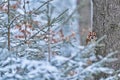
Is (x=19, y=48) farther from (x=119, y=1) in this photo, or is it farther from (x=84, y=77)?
(x=119, y=1)

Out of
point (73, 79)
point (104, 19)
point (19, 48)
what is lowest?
point (73, 79)

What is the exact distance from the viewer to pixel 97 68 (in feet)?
9.75

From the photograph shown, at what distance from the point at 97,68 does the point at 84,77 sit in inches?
4.9

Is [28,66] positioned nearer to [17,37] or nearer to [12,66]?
[12,66]

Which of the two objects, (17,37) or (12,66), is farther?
(17,37)

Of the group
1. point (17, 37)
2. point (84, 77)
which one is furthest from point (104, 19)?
point (84, 77)

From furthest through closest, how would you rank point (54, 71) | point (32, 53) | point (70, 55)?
point (32, 53) → point (70, 55) → point (54, 71)

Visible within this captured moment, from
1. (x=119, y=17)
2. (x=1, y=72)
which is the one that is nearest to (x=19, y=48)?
(x=1, y=72)

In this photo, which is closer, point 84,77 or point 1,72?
point 84,77

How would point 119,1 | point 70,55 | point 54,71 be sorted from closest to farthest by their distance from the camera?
point 54,71 → point 70,55 → point 119,1

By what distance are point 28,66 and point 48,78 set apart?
0.54 ft

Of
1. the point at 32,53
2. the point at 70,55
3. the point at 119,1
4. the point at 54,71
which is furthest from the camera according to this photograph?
the point at 119,1

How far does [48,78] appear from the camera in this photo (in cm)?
299

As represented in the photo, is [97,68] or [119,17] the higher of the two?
[119,17]
